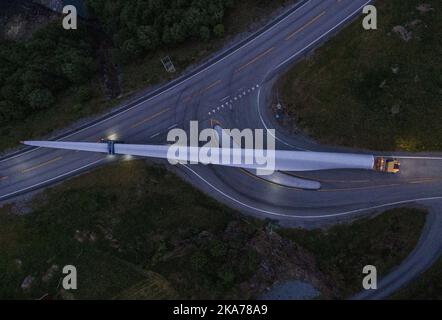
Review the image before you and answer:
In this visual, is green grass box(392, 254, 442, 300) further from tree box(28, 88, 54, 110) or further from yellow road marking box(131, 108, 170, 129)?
tree box(28, 88, 54, 110)

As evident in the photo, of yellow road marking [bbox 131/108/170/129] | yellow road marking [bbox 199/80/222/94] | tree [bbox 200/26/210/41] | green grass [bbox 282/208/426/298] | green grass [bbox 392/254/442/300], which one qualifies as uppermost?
tree [bbox 200/26/210/41]

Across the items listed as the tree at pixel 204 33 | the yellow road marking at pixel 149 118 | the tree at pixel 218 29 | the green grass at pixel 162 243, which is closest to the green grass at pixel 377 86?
the green grass at pixel 162 243

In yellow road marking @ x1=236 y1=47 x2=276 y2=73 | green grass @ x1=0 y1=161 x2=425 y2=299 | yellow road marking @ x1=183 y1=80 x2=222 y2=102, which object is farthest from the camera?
yellow road marking @ x1=183 y1=80 x2=222 y2=102

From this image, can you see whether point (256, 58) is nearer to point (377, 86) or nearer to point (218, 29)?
point (218, 29)

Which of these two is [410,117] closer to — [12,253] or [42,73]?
[42,73]

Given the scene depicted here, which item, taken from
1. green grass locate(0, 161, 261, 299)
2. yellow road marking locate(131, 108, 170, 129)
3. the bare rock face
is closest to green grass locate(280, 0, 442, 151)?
yellow road marking locate(131, 108, 170, 129)

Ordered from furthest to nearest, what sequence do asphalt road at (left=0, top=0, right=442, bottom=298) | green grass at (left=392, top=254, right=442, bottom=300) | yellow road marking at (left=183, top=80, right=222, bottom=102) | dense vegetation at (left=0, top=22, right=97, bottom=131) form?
dense vegetation at (left=0, top=22, right=97, bottom=131)
yellow road marking at (left=183, top=80, right=222, bottom=102)
asphalt road at (left=0, top=0, right=442, bottom=298)
green grass at (left=392, top=254, right=442, bottom=300)

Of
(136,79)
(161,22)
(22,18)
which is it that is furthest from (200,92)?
(22,18)

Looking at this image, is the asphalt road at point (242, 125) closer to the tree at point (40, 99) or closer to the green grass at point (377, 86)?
the green grass at point (377, 86)
